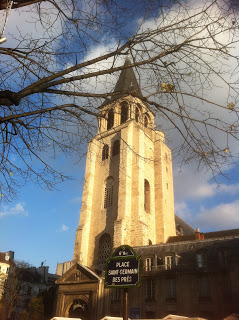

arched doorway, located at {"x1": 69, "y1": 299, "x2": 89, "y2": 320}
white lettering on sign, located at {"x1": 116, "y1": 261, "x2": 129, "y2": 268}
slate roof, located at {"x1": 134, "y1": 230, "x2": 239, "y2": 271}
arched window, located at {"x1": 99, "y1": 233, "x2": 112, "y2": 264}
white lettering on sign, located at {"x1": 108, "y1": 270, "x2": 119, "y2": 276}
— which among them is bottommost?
arched doorway, located at {"x1": 69, "y1": 299, "x2": 89, "y2": 320}

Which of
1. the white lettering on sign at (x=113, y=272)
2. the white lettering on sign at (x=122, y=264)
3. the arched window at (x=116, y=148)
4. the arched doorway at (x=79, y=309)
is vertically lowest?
the arched doorway at (x=79, y=309)

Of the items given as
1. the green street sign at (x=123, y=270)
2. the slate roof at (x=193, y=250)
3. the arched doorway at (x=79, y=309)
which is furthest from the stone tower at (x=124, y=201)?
the green street sign at (x=123, y=270)


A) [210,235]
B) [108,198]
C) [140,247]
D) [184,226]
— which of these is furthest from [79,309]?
[184,226]

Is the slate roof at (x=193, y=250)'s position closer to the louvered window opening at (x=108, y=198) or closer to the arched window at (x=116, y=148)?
the louvered window opening at (x=108, y=198)

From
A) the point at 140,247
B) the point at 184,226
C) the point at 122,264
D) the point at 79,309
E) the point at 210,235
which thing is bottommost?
the point at 79,309

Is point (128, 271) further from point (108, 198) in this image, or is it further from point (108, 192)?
point (108, 192)

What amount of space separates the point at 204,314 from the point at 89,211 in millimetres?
15801

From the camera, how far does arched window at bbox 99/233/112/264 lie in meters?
26.3

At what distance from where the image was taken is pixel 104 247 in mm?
26969

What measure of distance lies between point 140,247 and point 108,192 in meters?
8.08

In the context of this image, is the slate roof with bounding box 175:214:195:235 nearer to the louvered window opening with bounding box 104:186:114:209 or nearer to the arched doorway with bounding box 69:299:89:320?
the louvered window opening with bounding box 104:186:114:209

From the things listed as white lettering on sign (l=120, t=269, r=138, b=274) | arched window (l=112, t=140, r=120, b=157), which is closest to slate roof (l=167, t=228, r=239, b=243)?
arched window (l=112, t=140, r=120, b=157)

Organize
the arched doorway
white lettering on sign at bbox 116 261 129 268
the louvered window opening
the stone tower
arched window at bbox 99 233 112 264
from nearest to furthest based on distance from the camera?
white lettering on sign at bbox 116 261 129 268 < the arched doorway < the stone tower < arched window at bbox 99 233 112 264 < the louvered window opening

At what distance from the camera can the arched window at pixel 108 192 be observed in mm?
29266
